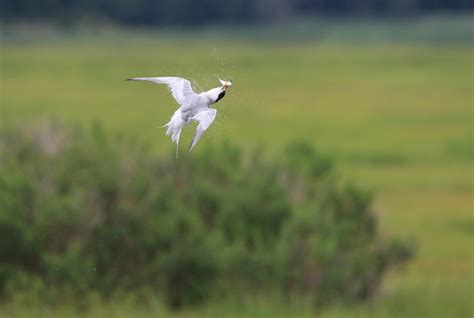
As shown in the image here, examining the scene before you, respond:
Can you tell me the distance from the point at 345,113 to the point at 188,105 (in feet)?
202

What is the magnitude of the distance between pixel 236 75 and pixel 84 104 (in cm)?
5965

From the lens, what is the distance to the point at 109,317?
18516 mm

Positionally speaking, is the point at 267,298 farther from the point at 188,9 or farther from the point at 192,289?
the point at 188,9

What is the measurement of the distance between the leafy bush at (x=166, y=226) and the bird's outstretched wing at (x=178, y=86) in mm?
15402

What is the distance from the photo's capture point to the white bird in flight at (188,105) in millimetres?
4009

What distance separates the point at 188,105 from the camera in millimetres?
4004

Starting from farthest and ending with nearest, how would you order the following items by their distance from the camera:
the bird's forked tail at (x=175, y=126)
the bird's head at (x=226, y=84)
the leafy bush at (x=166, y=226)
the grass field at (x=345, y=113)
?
the grass field at (x=345, y=113) → the leafy bush at (x=166, y=226) → the bird's head at (x=226, y=84) → the bird's forked tail at (x=175, y=126)

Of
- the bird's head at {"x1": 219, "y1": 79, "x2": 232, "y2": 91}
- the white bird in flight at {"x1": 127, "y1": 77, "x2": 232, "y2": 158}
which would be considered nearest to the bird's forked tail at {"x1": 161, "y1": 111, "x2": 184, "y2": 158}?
the white bird in flight at {"x1": 127, "y1": 77, "x2": 232, "y2": 158}

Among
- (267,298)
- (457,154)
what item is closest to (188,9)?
(267,298)

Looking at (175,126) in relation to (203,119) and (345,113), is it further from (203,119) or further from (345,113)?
(345,113)

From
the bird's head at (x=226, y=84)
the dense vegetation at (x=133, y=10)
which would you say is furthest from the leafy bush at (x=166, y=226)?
the bird's head at (x=226, y=84)

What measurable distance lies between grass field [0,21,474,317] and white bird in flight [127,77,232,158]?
5 cm

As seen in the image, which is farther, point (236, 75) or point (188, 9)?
point (188, 9)

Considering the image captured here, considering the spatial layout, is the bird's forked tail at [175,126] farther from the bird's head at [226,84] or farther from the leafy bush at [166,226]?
the leafy bush at [166,226]
